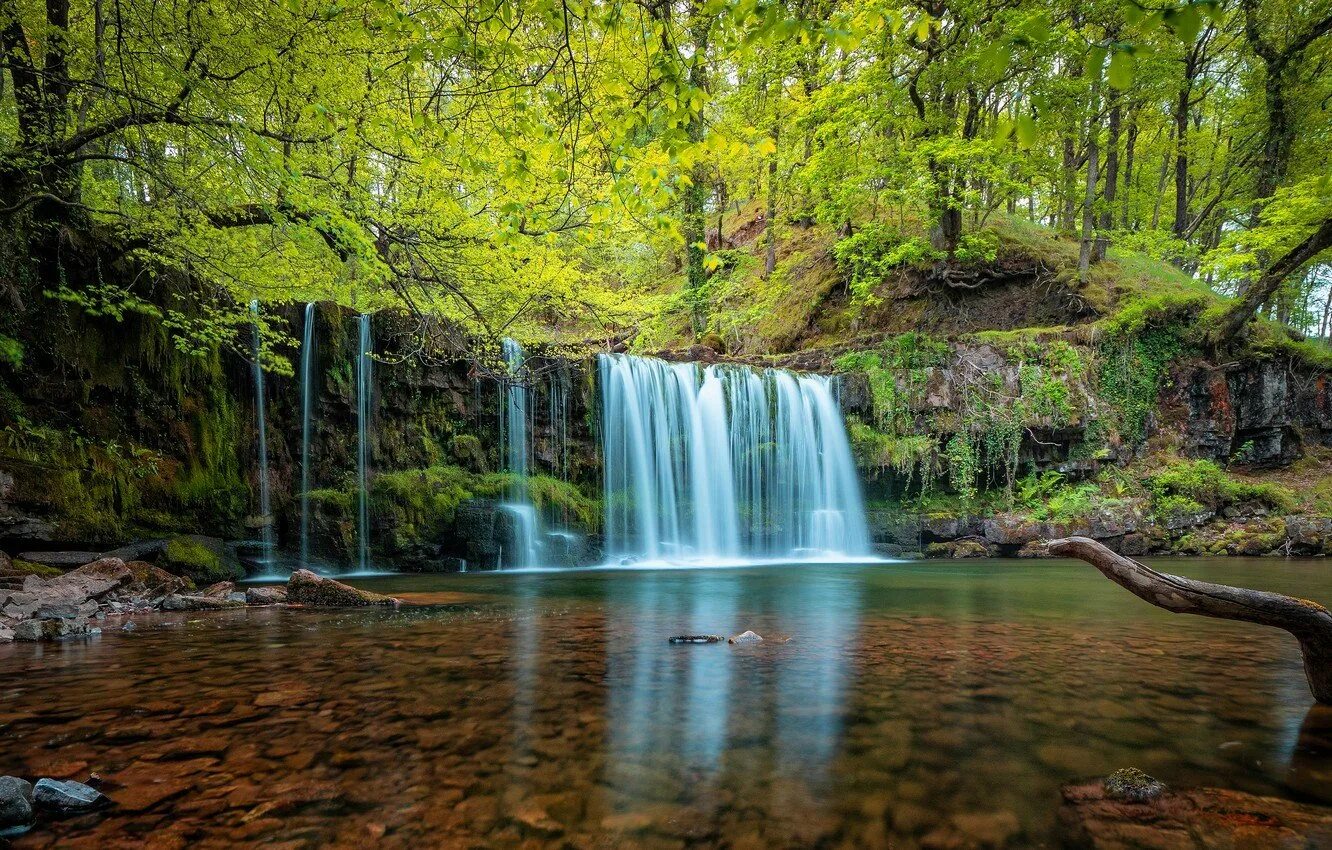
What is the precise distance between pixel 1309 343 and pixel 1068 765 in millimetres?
21208

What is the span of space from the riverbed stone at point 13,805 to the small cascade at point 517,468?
33.8 feet

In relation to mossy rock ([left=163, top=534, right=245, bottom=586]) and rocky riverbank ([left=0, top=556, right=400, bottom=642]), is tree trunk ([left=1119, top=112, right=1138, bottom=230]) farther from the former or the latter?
mossy rock ([left=163, top=534, right=245, bottom=586])

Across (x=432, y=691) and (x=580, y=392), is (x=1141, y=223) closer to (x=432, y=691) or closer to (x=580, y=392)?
(x=580, y=392)

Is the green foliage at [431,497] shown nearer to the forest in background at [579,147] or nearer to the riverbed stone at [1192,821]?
the forest in background at [579,147]

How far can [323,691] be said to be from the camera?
337cm

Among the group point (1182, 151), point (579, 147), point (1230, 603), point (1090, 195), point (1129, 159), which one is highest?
point (1129, 159)

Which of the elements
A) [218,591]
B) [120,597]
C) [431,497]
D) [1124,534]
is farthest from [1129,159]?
[120,597]

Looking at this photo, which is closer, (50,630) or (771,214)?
(50,630)

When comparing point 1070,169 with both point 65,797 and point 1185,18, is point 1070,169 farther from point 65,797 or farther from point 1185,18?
point 65,797

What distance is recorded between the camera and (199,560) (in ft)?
30.1

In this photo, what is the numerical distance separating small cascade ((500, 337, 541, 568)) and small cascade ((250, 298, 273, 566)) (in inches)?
167

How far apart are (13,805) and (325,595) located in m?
5.03

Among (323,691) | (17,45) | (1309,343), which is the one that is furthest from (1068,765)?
(1309,343)

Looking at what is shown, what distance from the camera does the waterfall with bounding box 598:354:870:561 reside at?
49.2 ft
